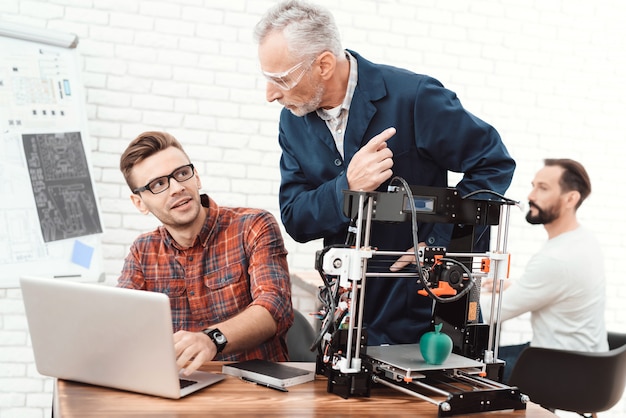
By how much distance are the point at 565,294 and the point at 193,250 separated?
167cm

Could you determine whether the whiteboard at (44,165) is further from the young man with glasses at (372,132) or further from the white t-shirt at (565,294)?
the white t-shirt at (565,294)

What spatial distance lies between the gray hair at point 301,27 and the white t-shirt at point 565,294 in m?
1.54

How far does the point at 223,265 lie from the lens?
2061 millimetres

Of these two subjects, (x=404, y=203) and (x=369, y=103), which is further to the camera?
(x=369, y=103)

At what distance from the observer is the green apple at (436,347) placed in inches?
57.7

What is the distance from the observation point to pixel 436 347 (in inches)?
57.6

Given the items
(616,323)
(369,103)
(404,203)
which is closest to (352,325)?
(404,203)

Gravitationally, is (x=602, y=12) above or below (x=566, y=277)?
above

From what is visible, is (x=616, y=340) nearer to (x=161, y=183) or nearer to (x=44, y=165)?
(x=161, y=183)

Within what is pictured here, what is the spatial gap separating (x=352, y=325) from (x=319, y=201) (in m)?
0.44

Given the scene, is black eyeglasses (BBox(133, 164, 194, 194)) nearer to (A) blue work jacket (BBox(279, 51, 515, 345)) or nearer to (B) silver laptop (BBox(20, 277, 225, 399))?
(A) blue work jacket (BBox(279, 51, 515, 345))

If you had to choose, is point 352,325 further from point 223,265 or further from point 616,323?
point 616,323

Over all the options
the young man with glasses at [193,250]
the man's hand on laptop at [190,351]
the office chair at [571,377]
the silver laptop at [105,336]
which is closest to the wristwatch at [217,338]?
the man's hand on laptop at [190,351]

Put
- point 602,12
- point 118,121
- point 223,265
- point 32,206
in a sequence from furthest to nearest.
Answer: point 602,12 < point 118,121 < point 32,206 < point 223,265
